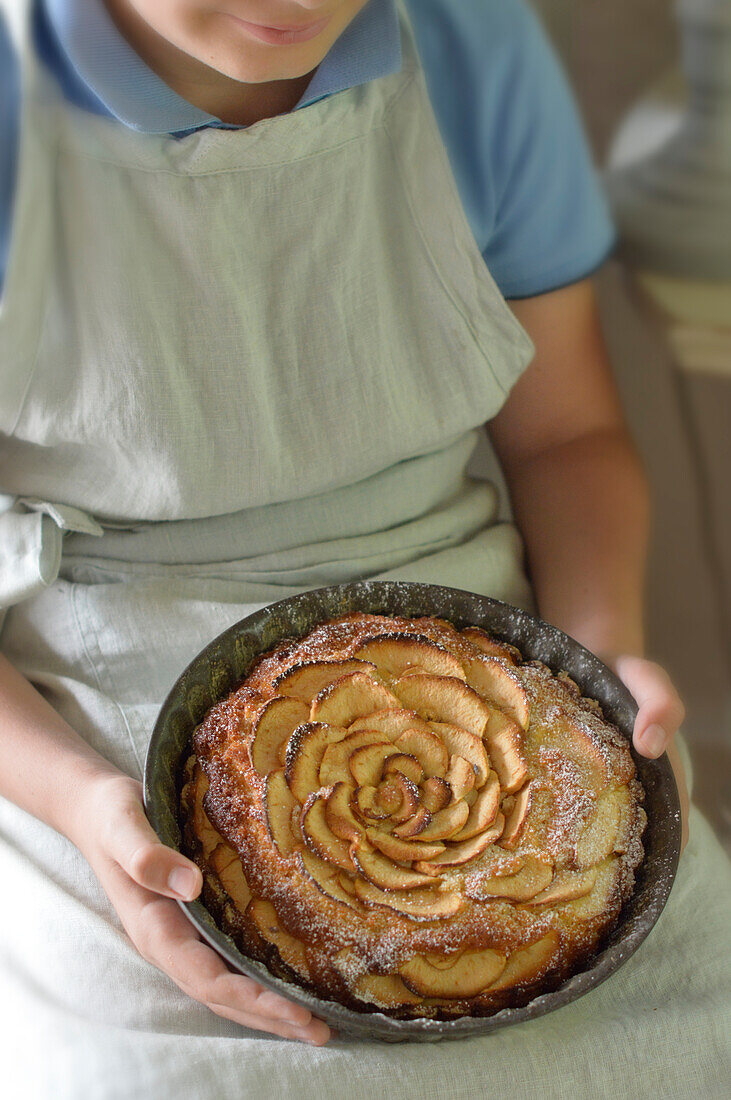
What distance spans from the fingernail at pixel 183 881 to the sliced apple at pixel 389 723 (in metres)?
0.10

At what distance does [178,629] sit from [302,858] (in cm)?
22

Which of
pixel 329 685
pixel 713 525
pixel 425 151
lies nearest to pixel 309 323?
pixel 425 151

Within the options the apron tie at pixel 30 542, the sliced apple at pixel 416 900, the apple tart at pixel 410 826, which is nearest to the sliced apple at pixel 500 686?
the apple tart at pixel 410 826

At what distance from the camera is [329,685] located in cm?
49

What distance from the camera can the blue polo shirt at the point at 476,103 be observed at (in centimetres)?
50

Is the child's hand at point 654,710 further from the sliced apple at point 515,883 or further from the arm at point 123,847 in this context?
the arm at point 123,847

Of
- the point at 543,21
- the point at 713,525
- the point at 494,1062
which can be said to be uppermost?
the point at 543,21

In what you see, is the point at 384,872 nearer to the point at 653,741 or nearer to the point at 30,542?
the point at 653,741

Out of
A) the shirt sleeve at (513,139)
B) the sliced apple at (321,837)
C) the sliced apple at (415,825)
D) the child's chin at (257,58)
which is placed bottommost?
the sliced apple at (415,825)

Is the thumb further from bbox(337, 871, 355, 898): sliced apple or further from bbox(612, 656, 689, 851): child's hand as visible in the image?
bbox(612, 656, 689, 851): child's hand

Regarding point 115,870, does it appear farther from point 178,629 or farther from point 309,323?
point 309,323

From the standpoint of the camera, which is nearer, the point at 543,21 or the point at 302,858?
the point at 302,858

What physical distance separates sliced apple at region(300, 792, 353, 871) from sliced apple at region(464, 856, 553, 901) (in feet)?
0.19

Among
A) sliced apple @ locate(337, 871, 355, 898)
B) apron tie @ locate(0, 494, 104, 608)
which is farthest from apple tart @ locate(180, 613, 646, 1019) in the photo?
apron tie @ locate(0, 494, 104, 608)
